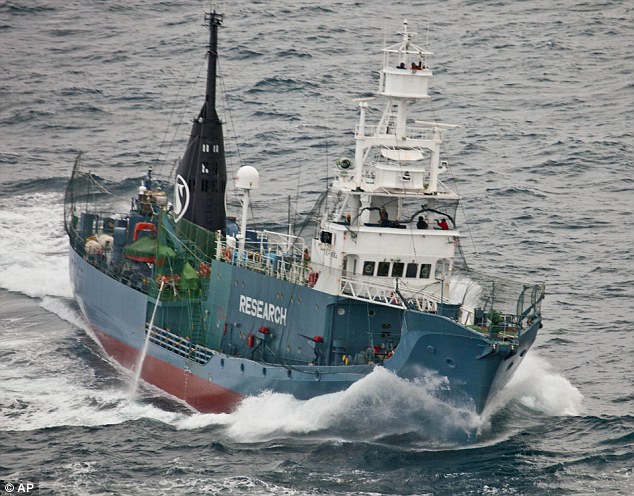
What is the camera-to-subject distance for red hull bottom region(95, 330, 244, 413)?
5078cm

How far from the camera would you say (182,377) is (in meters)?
53.2

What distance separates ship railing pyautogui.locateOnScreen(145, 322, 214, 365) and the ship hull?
161 mm

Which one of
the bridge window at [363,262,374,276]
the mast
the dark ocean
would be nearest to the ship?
the bridge window at [363,262,374,276]

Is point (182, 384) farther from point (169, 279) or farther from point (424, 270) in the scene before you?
point (424, 270)

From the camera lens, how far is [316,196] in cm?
7369

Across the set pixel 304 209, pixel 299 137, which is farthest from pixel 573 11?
pixel 304 209

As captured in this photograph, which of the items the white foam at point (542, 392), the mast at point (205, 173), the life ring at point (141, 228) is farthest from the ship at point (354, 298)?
the life ring at point (141, 228)

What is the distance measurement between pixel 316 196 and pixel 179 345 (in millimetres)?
21630

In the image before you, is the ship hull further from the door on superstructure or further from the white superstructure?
the white superstructure

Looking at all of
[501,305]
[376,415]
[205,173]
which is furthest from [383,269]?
[205,173]

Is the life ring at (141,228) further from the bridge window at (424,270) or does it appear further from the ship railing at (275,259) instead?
the bridge window at (424,270)

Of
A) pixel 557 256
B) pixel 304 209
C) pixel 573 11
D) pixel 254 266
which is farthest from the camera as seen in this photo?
pixel 573 11

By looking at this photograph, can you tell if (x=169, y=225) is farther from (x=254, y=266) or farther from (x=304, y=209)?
(x=304, y=209)

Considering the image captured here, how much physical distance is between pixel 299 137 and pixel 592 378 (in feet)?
116
